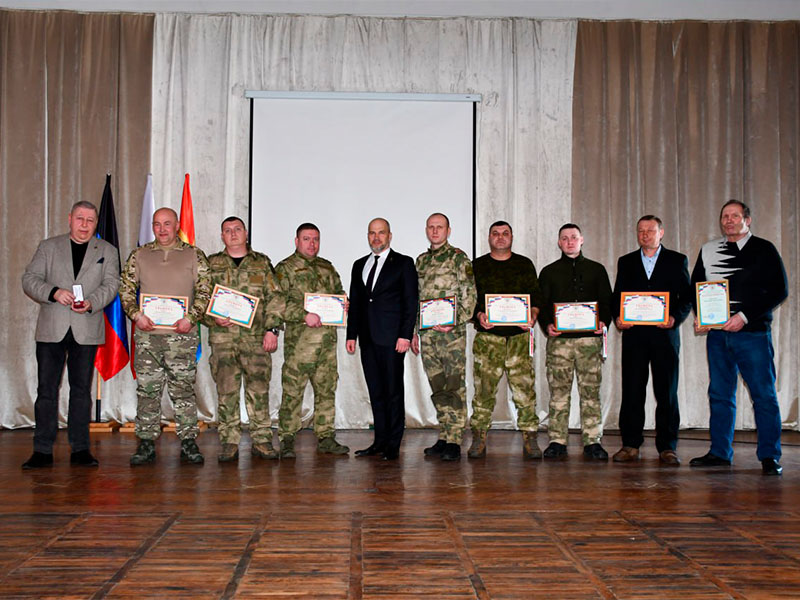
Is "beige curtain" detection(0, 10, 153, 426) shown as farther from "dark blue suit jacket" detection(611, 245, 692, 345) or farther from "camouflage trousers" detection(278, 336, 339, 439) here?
"dark blue suit jacket" detection(611, 245, 692, 345)

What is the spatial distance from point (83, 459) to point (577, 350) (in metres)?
3.32

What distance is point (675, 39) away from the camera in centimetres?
723

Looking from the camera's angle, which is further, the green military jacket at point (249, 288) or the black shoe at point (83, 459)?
the green military jacket at point (249, 288)

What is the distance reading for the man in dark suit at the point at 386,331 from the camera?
512 cm

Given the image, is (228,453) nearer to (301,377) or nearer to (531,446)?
(301,377)

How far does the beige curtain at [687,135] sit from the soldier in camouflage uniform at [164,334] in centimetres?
386

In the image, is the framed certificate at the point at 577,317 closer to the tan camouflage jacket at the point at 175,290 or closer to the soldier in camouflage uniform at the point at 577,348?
the soldier in camouflage uniform at the point at 577,348

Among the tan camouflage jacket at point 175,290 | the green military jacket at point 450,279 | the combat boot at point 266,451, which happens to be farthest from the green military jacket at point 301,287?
the combat boot at point 266,451

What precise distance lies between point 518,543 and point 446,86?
520cm

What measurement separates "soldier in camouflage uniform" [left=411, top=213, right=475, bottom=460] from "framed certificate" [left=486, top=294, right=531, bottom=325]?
141 mm

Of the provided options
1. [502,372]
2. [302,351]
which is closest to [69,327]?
[302,351]

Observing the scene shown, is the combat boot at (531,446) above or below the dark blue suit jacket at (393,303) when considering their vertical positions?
below

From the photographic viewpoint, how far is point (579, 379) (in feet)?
16.9

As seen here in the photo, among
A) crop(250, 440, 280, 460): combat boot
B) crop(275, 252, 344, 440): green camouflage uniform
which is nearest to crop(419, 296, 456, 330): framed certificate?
crop(275, 252, 344, 440): green camouflage uniform
